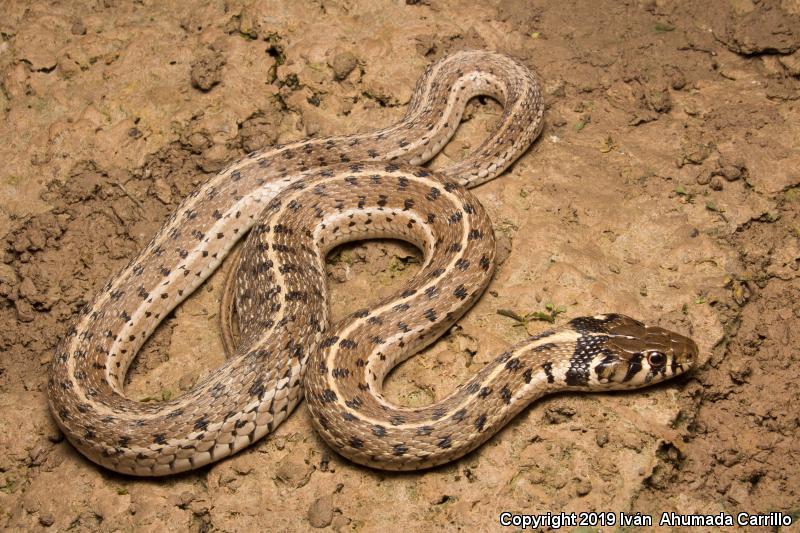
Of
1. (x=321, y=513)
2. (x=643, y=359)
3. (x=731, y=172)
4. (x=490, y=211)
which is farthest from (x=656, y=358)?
(x=321, y=513)

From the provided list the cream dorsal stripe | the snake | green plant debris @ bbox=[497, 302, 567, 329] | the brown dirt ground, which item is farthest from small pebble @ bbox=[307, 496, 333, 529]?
green plant debris @ bbox=[497, 302, 567, 329]

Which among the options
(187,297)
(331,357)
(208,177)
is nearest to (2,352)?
(187,297)

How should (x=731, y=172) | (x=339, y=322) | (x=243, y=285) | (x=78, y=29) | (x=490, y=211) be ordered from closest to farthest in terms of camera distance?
(x=339, y=322), (x=243, y=285), (x=731, y=172), (x=490, y=211), (x=78, y=29)

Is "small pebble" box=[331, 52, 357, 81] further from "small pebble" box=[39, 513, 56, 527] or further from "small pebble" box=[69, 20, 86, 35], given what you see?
"small pebble" box=[39, 513, 56, 527]

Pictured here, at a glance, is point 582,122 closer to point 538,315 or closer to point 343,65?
point 538,315

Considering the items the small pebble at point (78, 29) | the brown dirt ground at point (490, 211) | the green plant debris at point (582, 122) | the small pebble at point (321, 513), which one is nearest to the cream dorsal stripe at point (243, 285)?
the brown dirt ground at point (490, 211)

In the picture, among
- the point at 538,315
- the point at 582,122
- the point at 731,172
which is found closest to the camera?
the point at 538,315
